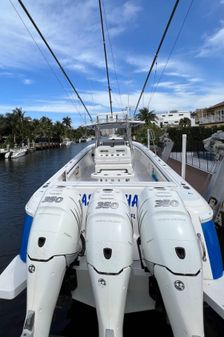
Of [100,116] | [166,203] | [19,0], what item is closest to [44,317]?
[166,203]

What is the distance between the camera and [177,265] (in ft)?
7.00

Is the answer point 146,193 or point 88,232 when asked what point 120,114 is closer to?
point 146,193

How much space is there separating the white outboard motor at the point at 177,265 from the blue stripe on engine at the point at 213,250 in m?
0.56

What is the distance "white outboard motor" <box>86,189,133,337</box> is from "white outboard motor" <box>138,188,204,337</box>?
0.73 ft

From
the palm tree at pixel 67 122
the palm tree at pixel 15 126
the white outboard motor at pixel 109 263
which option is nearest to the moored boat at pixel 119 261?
the white outboard motor at pixel 109 263

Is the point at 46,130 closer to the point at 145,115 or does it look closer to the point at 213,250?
the point at 145,115

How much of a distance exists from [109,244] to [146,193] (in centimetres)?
81

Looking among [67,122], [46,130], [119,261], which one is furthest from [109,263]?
[67,122]

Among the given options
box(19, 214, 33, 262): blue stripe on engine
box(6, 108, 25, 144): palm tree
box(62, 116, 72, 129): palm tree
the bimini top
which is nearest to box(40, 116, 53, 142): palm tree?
box(6, 108, 25, 144): palm tree

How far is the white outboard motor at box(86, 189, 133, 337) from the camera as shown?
2.15 metres

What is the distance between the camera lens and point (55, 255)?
2.35 meters

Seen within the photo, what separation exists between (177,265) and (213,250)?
82 centimetres

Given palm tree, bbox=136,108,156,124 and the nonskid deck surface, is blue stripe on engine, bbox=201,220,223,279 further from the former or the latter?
palm tree, bbox=136,108,156,124

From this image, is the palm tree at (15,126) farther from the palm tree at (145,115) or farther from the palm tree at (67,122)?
the palm tree at (67,122)
